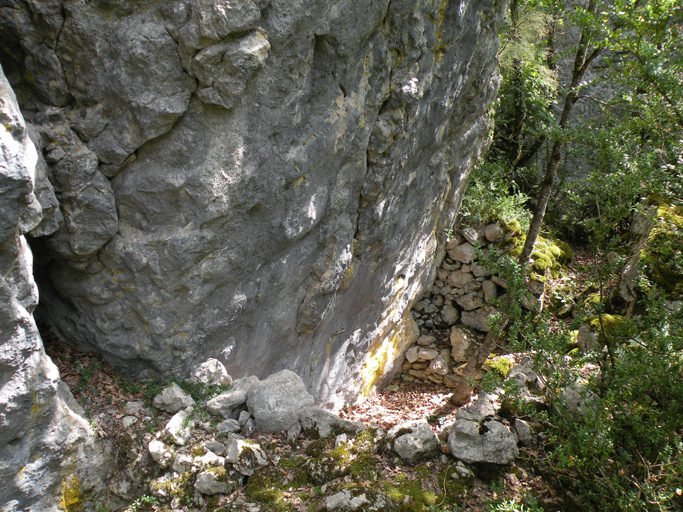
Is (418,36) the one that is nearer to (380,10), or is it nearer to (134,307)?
(380,10)

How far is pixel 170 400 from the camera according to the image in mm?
4090

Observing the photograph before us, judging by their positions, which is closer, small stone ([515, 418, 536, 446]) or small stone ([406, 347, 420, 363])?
small stone ([515, 418, 536, 446])

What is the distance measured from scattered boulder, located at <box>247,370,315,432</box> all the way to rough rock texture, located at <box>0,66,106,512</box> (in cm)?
145

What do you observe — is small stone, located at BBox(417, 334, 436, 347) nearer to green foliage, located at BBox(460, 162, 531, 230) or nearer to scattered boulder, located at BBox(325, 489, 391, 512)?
green foliage, located at BBox(460, 162, 531, 230)

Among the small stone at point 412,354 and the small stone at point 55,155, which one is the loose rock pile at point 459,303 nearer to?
the small stone at point 412,354

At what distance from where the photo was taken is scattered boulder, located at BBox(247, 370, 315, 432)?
14.0ft

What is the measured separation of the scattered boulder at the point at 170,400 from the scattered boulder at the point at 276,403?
25.2 inches

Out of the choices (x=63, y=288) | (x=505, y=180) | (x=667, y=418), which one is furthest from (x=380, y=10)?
(x=505, y=180)

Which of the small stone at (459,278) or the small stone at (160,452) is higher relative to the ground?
the small stone at (459,278)

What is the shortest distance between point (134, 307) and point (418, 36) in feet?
13.7

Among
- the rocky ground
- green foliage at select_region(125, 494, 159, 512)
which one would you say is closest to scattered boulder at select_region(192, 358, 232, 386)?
the rocky ground

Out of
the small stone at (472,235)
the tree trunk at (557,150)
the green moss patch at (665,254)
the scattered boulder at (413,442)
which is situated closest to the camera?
the scattered boulder at (413,442)

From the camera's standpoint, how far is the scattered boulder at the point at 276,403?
168 inches

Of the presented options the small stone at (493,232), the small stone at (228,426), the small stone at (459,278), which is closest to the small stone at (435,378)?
the small stone at (459,278)
